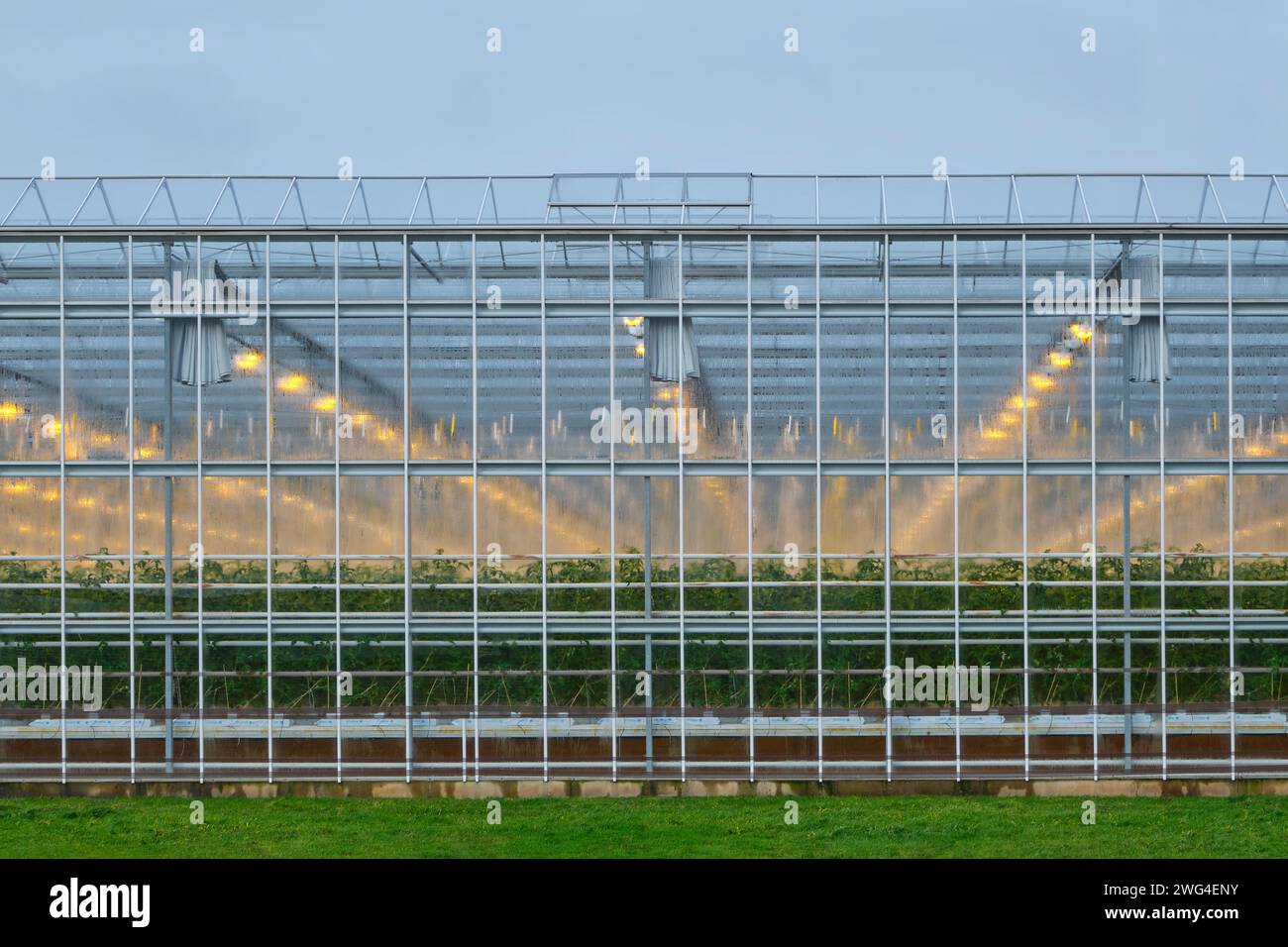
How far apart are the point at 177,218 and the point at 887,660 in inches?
546

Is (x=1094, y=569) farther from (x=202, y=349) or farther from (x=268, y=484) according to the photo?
(x=202, y=349)

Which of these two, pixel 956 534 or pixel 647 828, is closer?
pixel 647 828

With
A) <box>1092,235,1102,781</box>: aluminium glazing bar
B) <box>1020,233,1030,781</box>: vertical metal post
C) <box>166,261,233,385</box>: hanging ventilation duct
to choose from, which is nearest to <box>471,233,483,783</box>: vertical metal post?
<box>166,261,233,385</box>: hanging ventilation duct

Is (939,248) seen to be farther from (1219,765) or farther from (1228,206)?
(1219,765)

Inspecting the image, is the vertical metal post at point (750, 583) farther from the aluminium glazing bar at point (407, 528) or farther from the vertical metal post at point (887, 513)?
the aluminium glazing bar at point (407, 528)

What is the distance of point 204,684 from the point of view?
66.9 feet

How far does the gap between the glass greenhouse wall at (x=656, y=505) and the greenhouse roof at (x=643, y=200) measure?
24 cm

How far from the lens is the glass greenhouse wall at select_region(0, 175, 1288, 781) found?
66.5ft

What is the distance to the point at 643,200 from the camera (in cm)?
2095

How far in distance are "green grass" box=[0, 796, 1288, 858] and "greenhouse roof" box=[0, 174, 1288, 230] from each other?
931cm
